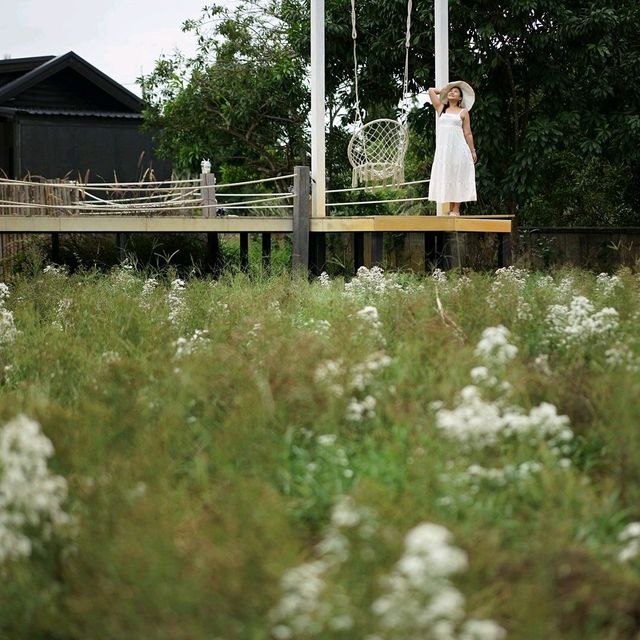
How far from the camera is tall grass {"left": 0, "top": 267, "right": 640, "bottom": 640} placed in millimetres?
2912

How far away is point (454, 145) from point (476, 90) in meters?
4.32

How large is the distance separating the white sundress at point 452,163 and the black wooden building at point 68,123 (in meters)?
9.63

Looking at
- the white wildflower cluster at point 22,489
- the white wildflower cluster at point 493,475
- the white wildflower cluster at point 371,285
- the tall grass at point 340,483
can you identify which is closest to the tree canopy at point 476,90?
the white wildflower cluster at point 371,285

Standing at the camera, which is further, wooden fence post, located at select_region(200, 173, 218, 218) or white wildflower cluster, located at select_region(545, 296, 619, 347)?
wooden fence post, located at select_region(200, 173, 218, 218)

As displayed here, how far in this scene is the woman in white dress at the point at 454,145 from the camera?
533 inches

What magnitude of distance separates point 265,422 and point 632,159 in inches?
542

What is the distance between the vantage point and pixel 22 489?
3.30 metres

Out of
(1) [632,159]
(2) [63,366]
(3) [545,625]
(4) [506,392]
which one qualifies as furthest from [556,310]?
(1) [632,159]

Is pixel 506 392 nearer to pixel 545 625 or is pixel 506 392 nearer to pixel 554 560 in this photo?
pixel 554 560

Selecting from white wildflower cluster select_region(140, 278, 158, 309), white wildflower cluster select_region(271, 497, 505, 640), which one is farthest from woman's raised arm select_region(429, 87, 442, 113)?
white wildflower cluster select_region(271, 497, 505, 640)

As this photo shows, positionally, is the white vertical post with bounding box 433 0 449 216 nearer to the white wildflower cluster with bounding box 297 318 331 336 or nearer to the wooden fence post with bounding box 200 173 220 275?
the wooden fence post with bounding box 200 173 220 275

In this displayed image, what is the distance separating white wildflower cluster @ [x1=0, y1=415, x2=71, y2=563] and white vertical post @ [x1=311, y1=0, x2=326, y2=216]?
11.1 metres

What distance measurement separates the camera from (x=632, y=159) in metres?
17.1

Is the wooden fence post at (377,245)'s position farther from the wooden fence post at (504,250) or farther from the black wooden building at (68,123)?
the black wooden building at (68,123)
